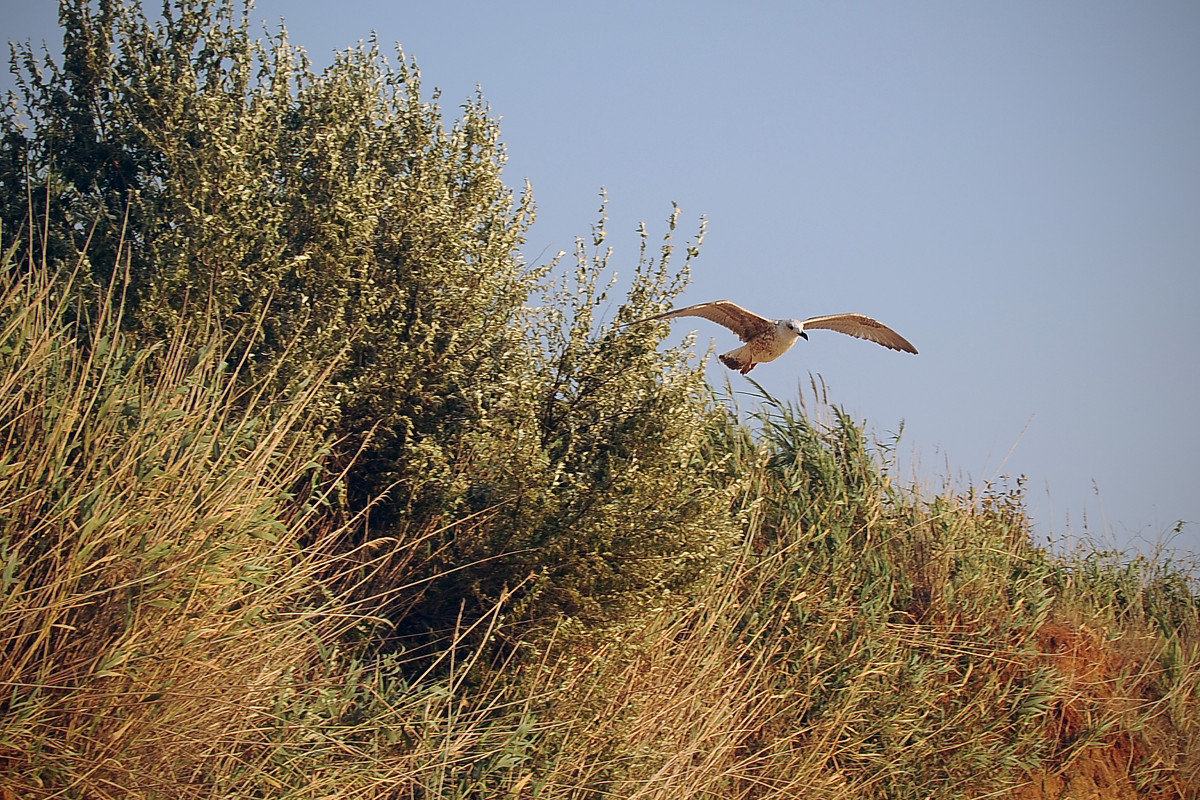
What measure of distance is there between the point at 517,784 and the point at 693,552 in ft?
7.93

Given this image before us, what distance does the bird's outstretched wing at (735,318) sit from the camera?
35.9 feet

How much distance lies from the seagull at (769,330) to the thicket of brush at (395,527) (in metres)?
0.82

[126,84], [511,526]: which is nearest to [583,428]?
[511,526]

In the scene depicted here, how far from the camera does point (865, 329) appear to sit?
12.4 meters

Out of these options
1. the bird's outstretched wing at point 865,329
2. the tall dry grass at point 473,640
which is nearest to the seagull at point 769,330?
the bird's outstretched wing at point 865,329

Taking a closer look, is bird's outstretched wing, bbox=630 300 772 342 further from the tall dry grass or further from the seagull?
the tall dry grass

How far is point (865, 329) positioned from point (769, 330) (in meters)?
1.35

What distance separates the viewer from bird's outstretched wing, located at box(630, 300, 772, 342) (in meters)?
10.9

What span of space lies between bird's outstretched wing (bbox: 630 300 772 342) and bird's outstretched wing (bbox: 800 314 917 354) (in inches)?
24.7

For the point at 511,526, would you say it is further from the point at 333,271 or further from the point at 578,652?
the point at 333,271

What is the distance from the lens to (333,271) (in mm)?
9953

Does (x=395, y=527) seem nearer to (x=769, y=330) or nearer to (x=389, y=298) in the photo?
(x=389, y=298)

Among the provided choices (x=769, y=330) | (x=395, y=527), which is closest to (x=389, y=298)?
(x=395, y=527)

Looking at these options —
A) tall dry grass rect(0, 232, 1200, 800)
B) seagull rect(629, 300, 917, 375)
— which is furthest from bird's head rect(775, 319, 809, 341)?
tall dry grass rect(0, 232, 1200, 800)
